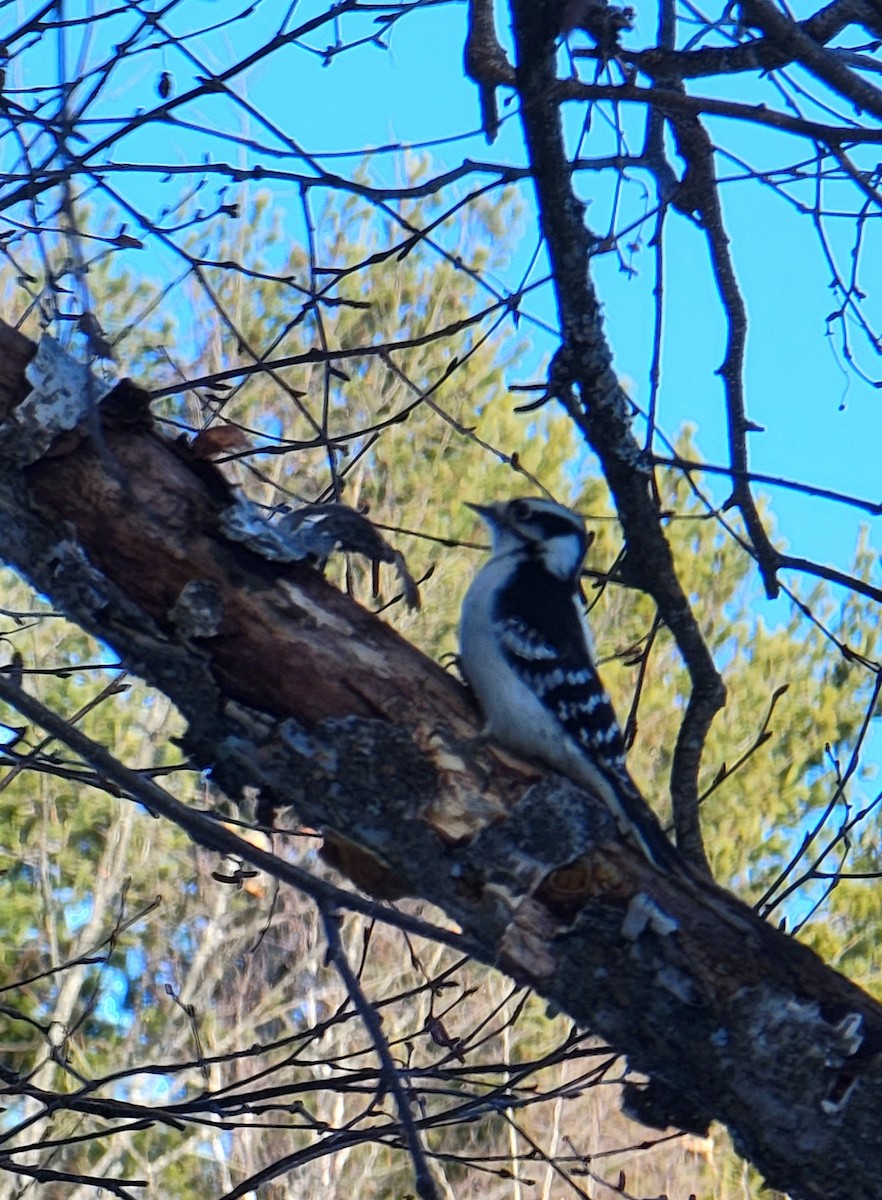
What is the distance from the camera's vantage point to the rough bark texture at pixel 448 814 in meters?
1.92

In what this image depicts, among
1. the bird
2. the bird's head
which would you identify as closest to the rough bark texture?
the bird

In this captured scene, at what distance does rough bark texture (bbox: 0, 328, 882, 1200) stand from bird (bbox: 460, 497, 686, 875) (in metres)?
0.13

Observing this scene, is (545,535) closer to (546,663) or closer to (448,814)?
(546,663)

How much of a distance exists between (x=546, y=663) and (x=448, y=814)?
3.29 feet

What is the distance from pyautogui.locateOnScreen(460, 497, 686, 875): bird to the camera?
7.42ft

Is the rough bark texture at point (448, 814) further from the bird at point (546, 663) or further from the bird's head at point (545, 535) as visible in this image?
the bird's head at point (545, 535)

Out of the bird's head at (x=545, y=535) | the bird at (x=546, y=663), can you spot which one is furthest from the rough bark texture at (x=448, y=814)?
the bird's head at (x=545, y=535)

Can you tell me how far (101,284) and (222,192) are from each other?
7807 millimetres

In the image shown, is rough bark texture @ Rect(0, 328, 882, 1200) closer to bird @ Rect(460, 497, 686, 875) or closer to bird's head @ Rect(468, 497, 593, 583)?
bird @ Rect(460, 497, 686, 875)

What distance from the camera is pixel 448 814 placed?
199cm

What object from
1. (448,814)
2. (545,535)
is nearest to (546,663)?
(545,535)

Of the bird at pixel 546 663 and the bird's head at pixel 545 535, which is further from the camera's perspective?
the bird's head at pixel 545 535

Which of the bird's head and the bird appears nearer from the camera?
the bird

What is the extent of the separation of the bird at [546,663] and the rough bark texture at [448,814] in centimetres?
13
